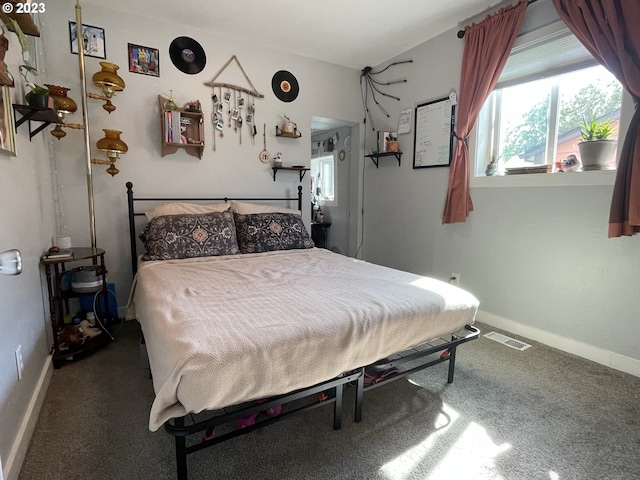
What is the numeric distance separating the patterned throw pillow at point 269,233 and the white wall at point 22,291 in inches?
51.5

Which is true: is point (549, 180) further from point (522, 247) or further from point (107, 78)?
point (107, 78)

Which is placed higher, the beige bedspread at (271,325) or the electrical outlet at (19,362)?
the beige bedspread at (271,325)

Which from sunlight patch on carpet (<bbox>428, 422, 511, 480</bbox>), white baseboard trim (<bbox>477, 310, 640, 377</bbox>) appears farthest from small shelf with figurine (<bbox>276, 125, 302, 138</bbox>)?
sunlight patch on carpet (<bbox>428, 422, 511, 480</bbox>)

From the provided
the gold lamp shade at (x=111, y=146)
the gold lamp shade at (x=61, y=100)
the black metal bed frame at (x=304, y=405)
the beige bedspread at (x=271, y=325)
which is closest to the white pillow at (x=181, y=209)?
the gold lamp shade at (x=111, y=146)

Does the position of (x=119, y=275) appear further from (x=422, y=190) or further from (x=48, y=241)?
(x=422, y=190)

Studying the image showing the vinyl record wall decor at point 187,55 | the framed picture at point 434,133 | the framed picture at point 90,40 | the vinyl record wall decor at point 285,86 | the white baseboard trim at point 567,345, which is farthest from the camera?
the vinyl record wall decor at point 285,86

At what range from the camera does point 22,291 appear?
5.30 ft

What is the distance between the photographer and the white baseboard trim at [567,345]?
80.4 inches

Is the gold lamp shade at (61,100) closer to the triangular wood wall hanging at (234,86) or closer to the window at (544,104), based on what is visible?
the triangular wood wall hanging at (234,86)

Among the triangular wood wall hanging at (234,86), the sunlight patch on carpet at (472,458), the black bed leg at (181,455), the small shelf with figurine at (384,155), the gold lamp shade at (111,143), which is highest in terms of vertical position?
the triangular wood wall hanging at (234,86)

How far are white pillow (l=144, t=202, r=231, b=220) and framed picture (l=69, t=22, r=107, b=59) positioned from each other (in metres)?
1.27

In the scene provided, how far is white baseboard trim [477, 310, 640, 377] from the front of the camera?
204 centimetres

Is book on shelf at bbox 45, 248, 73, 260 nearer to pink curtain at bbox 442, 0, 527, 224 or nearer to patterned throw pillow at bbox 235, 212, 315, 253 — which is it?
patterned throw pillow at bbox 235, 212, 315, 253

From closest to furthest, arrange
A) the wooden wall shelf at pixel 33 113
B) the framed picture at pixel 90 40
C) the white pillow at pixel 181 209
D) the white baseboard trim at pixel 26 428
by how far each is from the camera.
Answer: the white baseboard trim at pixel 26 428 < the wooden wall shelf at pixel 33 113 < the framed picture at pixel 90 40 < the white pillow at pixel 181 209
